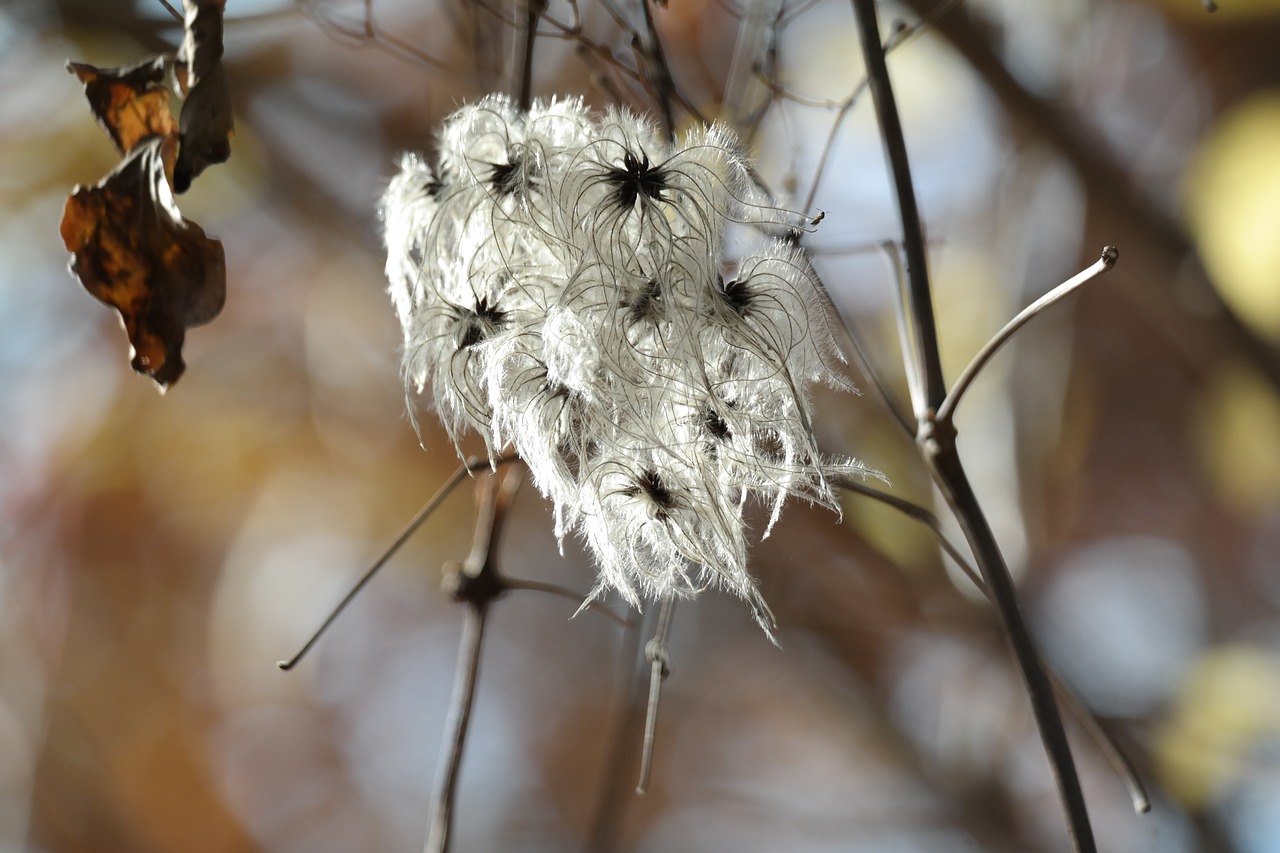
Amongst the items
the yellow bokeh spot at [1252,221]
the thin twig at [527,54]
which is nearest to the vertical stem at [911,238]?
the thin twig at [527,54]

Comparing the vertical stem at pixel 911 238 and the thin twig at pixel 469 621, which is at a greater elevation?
Result: the vertical stem at pixel 911 238

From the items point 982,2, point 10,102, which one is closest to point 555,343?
point 982,2

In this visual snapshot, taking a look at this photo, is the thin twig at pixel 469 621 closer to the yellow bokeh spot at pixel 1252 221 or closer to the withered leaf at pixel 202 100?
the withered leaf at pixel 202 100

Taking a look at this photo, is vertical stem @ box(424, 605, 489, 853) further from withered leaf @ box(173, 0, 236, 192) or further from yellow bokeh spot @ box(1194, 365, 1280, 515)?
yellow bokeh spot @ box(1194, 365, 1280, 515)

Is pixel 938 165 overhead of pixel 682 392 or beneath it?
overhead

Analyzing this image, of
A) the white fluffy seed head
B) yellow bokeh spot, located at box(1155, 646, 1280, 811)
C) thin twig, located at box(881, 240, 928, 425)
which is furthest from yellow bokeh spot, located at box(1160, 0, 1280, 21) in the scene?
the white fluffy seed head

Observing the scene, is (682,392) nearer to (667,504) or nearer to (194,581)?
(667,504)
